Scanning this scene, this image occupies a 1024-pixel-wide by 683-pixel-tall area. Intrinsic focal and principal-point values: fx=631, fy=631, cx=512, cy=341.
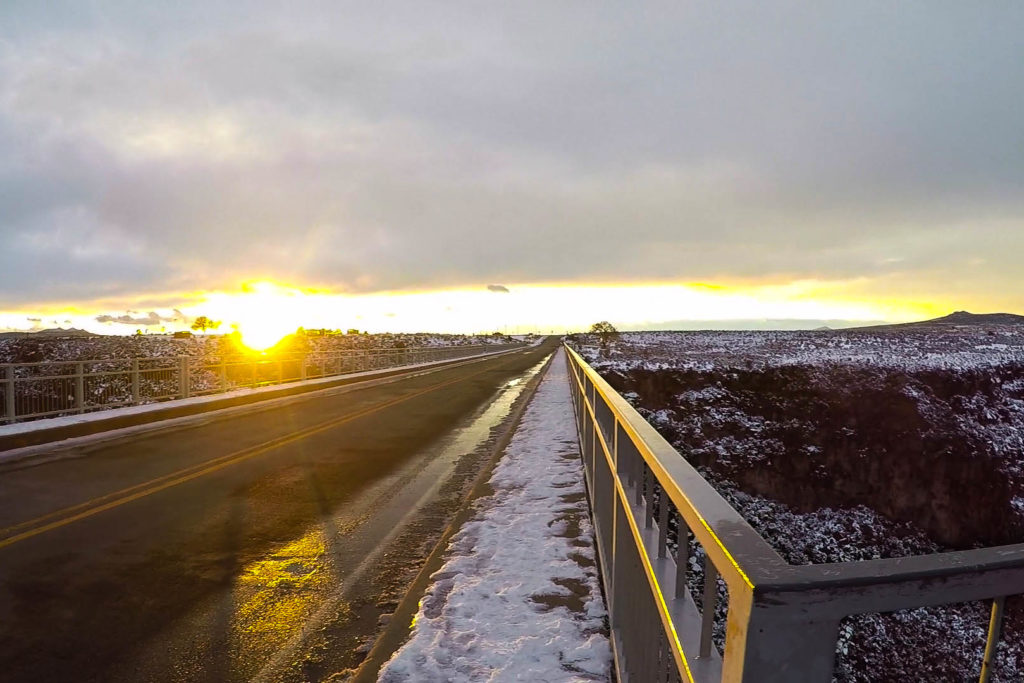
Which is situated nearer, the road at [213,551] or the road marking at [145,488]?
the road at [213,551]

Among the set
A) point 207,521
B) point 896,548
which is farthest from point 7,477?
point 896,548

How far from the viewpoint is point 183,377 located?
2002cm

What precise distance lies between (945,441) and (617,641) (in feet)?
165

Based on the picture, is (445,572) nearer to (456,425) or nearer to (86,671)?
(86,671)

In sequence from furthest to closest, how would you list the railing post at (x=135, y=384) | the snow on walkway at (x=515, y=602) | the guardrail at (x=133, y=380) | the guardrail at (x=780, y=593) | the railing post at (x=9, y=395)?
the railing post at (x=135, y=384), the guardrail at (x=133, y=380), the railing post at (x=9, y=395), the snow on walkway at (x=515, y=602), the guardrail at (x=780, y=593)

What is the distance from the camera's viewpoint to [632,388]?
48188 mm

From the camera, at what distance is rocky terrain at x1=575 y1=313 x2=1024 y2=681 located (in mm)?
20047

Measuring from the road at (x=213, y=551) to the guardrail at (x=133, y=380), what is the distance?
475 cm

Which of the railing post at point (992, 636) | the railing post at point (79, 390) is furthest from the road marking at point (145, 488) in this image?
the railing post at point (992, 636)

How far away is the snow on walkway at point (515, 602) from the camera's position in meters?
3.60

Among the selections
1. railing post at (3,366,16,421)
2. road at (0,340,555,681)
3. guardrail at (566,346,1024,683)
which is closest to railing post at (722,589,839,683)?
guardrail at (566,346,1024,683)

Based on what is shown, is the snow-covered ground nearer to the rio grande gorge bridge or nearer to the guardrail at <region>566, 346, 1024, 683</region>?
the rio grande gorge bridge

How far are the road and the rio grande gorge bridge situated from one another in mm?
24

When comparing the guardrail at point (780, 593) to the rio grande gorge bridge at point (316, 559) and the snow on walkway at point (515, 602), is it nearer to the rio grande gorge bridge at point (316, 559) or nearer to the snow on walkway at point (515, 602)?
the rio grande gorge bridge at point (316, 559)
